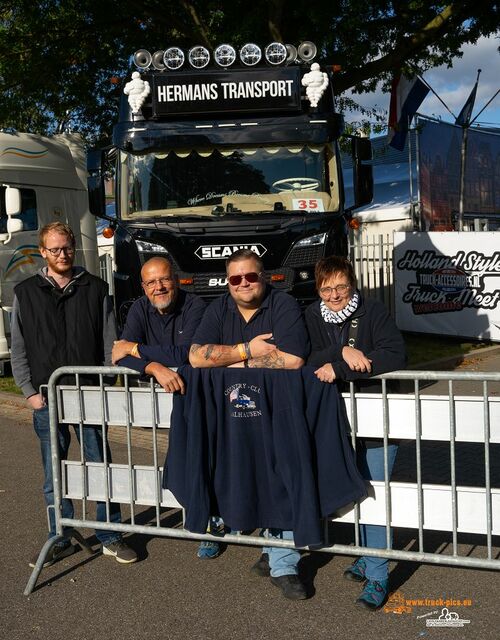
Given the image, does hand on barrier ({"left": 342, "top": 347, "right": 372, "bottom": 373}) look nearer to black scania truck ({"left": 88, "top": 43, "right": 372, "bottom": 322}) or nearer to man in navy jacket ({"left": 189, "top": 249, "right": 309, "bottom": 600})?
man in navy jacket ({"left": 189, "top": 249, "right": 309, "bottom": 600})

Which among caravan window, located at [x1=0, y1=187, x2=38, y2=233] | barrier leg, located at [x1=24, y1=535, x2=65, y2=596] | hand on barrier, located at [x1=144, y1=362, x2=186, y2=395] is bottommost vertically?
barrier leg, located at [x1=24, y1=535, x2=65, y2=596]

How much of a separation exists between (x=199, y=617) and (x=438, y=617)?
3.87 ft

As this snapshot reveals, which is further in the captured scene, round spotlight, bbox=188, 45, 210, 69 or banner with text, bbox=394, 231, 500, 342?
banner with text, bbox=394, 231, 500, 342

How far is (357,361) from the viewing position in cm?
394

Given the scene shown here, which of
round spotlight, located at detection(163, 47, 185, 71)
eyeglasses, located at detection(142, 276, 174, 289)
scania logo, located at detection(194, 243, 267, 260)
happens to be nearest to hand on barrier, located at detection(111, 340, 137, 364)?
eyeglasses, located at detection(142, 276, 174, 289)

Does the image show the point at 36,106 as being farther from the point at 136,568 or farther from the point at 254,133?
the point at 136,568

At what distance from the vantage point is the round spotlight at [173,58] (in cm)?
870

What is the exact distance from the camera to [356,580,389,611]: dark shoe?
4.00 m

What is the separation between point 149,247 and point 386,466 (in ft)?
15.7

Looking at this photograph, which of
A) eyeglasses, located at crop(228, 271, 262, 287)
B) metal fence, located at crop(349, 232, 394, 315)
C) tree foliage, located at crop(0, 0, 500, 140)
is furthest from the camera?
metal fence, located at crop(349, 232, 394, 315)

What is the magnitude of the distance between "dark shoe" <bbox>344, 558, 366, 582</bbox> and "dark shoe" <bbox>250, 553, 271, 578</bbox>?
0.44 m

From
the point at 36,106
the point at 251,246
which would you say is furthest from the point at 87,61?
the point at 251,246

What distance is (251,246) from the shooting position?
26.8ft

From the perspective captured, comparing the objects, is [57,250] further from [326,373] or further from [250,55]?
[250,55]
